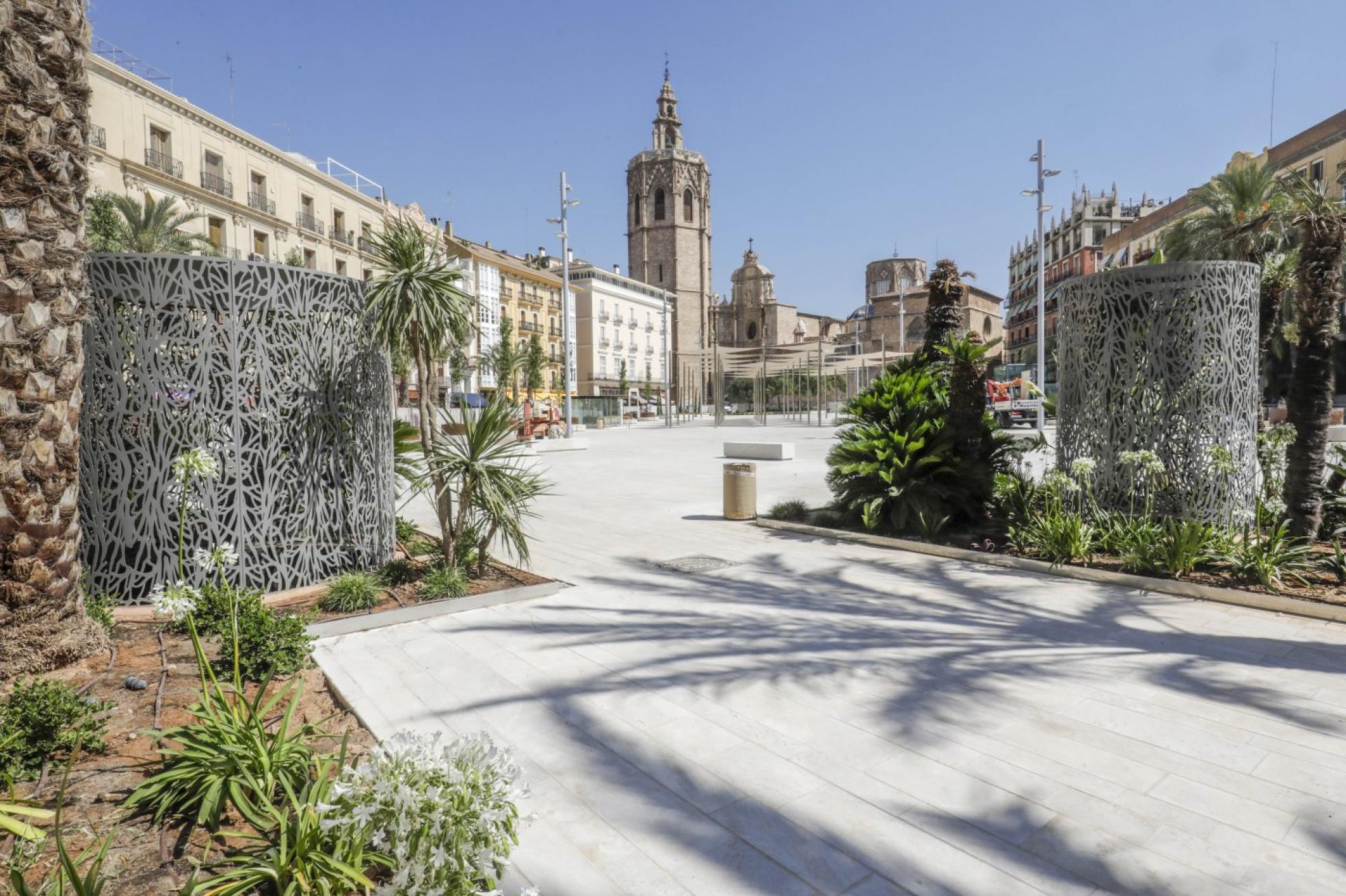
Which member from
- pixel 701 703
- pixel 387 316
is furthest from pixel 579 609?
pixel 387 316

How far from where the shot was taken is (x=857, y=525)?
8.41 meters

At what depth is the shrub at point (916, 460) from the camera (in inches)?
308

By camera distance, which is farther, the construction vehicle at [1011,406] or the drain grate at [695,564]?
the construction vehicle at [1011,406]

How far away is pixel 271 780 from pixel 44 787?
95 centimetres

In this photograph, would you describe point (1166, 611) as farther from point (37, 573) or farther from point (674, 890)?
point (37, 573)

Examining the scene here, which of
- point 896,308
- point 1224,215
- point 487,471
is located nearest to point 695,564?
point 487,471

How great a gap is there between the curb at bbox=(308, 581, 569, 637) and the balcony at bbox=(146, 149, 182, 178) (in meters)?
32.2

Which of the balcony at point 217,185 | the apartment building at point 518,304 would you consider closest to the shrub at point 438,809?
the balcony at point 217,185

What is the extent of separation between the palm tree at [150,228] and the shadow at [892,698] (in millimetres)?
24534

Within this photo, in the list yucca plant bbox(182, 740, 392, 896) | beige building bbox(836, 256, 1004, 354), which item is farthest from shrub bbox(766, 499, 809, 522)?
beige building bbox(836, 256, 1004, 354)

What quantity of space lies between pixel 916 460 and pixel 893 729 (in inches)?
192

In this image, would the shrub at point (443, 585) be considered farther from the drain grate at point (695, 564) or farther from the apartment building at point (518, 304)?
the apartment building at point (518, 304)

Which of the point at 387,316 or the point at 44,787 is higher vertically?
the point at 387,316

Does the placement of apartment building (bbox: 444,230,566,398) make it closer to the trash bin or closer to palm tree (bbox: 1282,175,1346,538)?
the trash bin
